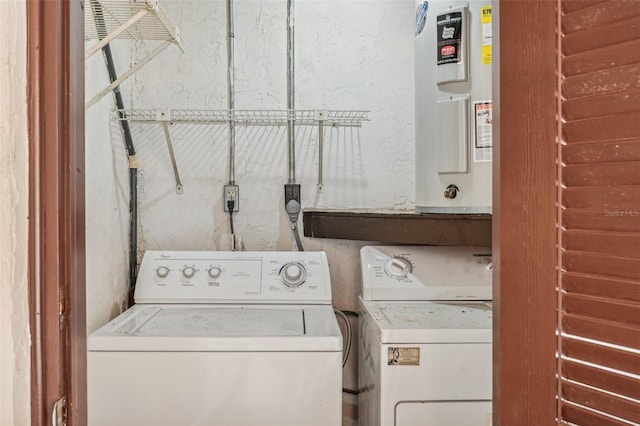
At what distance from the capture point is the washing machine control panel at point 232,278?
1567mm

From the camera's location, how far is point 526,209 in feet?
2.06

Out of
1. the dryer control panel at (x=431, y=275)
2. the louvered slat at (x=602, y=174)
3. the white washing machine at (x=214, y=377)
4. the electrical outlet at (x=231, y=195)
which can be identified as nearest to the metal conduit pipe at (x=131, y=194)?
the electrical outlet at (x=231, y=195)

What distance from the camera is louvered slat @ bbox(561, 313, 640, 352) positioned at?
55cm

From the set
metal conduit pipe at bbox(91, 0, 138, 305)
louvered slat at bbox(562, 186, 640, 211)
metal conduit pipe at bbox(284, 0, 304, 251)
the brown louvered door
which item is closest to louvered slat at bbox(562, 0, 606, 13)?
the brown louvered door

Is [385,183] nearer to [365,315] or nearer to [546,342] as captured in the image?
[365,315]

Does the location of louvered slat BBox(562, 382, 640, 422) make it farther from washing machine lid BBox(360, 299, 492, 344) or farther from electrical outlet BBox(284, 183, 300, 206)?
electrical outlet BBox(284, 183, 300, 206)

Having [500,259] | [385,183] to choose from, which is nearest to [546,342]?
[500,259]

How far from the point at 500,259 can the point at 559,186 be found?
15 centimetres

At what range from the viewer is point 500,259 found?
0.67 meters

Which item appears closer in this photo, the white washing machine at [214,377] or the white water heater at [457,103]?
the white washing machine at [214,377]

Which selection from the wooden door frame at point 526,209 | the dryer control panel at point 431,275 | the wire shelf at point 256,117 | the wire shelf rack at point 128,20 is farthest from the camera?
the wire shelf at point 256,117

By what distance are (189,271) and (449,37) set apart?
1302 mm

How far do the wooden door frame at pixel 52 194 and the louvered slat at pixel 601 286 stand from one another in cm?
71

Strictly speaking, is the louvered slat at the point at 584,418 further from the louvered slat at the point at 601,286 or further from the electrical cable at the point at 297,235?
the electrical cable at the point at 297,235
